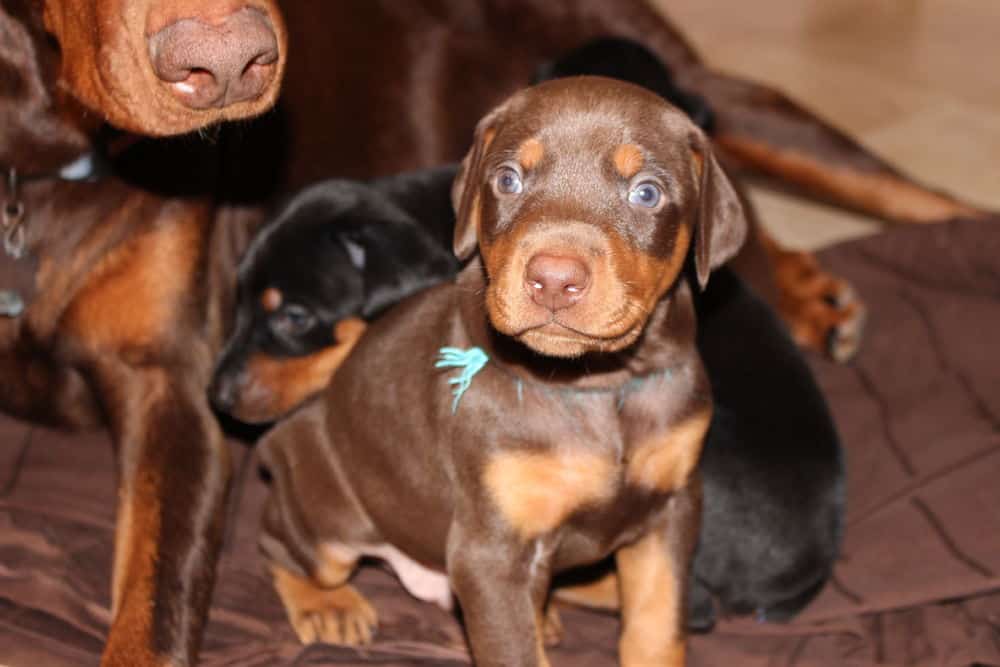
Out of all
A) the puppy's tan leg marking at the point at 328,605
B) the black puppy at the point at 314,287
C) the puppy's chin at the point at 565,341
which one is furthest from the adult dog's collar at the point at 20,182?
the puppy's chin at the point at 565,341

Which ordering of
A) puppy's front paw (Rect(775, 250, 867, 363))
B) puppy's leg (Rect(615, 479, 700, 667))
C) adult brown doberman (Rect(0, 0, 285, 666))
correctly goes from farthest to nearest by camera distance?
puppy's front paw (Rect(775, 250, 867, 363))
adult brown doberman (Rect(0, 0, 285, 666))
puppy's leg (Rect(615, 479, 700, 667))

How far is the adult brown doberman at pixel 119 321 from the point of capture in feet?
9.13

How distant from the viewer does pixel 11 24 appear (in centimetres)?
277

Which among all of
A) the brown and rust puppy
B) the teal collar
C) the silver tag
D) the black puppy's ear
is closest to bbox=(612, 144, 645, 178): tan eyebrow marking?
the brown and rust puppy

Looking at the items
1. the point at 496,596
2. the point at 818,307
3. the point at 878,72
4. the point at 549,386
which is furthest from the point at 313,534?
the point at 878,72

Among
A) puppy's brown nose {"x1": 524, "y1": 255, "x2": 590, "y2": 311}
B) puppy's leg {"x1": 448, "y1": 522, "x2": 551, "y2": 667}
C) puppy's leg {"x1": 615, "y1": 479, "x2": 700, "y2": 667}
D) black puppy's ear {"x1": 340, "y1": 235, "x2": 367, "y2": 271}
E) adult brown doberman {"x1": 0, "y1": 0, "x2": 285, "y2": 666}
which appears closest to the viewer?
puppy's brown nose {"x1": 524, "y1": 255, "x2": 590, "y2": 311}

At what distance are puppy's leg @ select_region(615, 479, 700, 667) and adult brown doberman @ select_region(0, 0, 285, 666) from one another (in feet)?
2.87

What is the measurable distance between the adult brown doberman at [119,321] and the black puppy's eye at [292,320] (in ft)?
0.77

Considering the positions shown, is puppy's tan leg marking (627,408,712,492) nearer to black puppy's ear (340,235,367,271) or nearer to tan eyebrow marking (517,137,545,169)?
tan eyebrow marking (517,137,545,169)

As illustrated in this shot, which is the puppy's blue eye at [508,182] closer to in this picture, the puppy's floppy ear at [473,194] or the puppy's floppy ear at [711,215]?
the puppy's floppy ear at [473,194]

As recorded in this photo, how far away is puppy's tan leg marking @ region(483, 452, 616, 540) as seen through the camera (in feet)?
7.70

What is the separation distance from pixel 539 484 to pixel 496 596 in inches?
8.0

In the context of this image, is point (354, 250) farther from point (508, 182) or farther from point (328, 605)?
point (508, 182)

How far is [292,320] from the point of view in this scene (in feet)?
9.99
